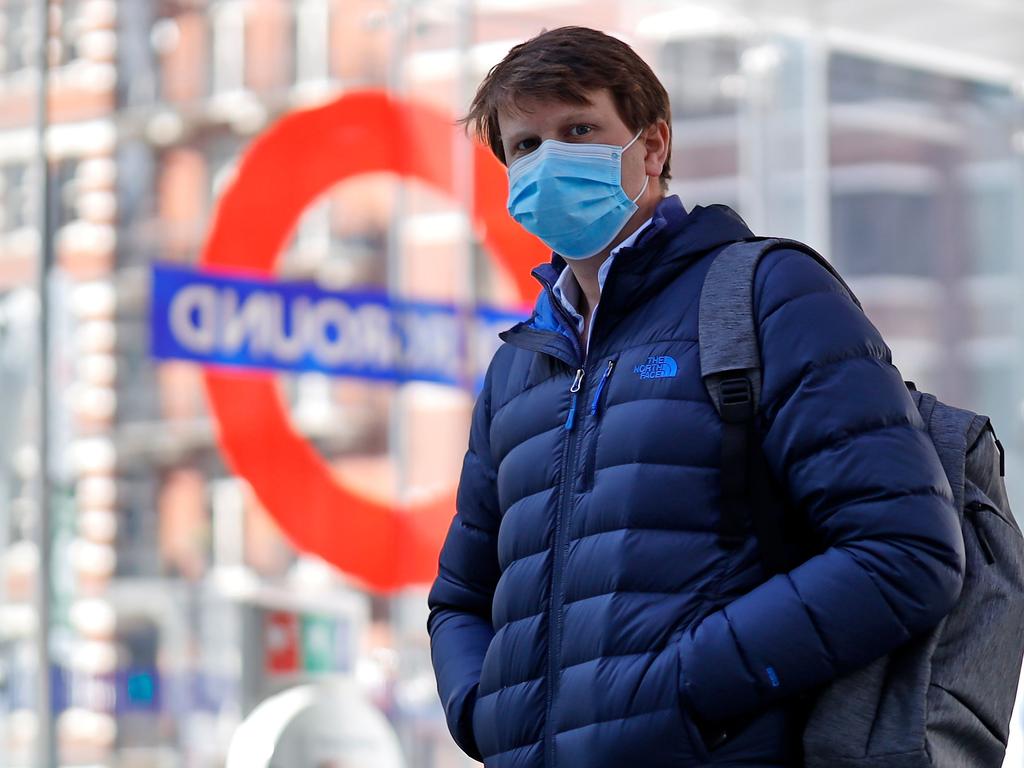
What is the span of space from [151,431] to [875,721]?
3.31 m

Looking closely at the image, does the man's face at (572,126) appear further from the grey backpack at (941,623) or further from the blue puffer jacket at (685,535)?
the grey backpack at (941,623)

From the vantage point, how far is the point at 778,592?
1.69m

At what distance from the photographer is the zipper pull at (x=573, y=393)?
1.89 metres

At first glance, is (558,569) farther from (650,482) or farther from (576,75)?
(576,75)

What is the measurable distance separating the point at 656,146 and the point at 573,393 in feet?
1.18

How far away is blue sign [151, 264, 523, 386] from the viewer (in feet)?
15.8

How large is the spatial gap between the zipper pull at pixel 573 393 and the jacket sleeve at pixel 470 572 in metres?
0.26

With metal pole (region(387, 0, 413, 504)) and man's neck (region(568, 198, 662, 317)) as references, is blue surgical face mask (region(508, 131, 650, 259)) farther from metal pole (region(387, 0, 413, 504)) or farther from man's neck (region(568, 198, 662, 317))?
metal pole (region(387, 0, 413, 504))

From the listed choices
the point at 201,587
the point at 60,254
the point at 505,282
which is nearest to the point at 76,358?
the point at 60,254

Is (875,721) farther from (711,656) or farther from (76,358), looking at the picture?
(76,358)

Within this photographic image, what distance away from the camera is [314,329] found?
5129mm

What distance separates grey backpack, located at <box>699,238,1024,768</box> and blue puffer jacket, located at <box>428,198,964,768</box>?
0.07 feet

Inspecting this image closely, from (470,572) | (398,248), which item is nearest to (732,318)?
(470,572)

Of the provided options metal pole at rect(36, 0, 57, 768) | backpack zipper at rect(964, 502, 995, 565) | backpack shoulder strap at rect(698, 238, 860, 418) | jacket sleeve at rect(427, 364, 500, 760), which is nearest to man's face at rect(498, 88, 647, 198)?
backpack shoulder strap at rect(698, 238, 860, 418)
